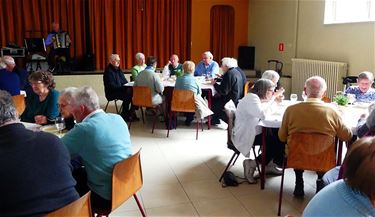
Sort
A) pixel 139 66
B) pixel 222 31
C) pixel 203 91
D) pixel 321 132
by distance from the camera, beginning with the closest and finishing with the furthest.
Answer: pixel 321 132 < pixel 203 91 < pixel 139 66 < pixel 222 31

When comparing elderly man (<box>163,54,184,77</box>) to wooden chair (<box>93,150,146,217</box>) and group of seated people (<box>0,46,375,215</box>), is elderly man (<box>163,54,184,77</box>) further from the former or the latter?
wooden chair (<box>93,150,146,217</box>)

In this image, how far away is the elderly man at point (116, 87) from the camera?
5973 mm

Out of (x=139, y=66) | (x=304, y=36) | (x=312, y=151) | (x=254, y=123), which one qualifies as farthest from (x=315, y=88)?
(x=304, y=36)

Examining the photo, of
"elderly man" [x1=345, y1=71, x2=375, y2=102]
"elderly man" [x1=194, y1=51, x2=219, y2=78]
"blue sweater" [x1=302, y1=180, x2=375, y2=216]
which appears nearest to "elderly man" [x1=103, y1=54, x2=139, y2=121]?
"elderly man" [x1=194, y1=51, x2=219, y2=78]

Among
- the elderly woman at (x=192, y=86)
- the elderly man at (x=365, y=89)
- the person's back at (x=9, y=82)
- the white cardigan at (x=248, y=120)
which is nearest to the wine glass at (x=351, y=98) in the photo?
the elderly man at (x=365, y=89)

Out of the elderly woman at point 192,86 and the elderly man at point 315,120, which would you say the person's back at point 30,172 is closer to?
the elderly man at point 315,120

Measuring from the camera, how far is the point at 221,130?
5461 millimetres

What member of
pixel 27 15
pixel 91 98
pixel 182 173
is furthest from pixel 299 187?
pixel 27 15

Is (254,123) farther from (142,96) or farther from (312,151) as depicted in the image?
(142,96)

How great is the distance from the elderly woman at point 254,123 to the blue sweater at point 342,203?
1980 millimetres

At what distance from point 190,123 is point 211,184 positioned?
2389 mm

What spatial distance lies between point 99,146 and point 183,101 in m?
2.96

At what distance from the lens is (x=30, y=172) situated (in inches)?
58.7

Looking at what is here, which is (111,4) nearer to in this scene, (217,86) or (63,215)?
(217,86)
